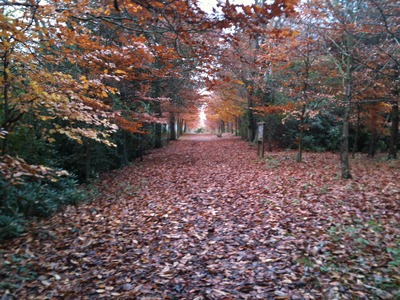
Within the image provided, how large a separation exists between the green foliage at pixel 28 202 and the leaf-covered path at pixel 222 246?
34 centimetres

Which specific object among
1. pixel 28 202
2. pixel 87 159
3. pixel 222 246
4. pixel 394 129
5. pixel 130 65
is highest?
pixel 130 65

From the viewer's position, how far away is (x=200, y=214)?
5.76 metres

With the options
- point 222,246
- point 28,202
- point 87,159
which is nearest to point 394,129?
point 222,246

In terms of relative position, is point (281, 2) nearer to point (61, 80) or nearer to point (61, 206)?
point (61, 80)

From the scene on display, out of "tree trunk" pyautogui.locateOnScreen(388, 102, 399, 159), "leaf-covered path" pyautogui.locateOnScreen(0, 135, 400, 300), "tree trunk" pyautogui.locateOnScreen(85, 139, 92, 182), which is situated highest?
"tree trunk" pyautogui.locateOnScreen(388, 102, 399, 159)

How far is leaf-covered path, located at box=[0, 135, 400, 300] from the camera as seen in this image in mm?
3309

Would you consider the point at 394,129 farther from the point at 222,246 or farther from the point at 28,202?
the point at 28,202

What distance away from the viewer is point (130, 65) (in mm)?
7004

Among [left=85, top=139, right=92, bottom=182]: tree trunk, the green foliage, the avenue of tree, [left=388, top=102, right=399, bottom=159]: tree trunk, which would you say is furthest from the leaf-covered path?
[left=388, top=102, right=399, bottom=159]: tree trunk

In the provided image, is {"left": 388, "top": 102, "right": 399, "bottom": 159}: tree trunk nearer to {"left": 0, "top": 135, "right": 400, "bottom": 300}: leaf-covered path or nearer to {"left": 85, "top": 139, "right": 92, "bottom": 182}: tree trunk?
{"left": 0, "top": 135, "right": 400, "bottom": 300}: leaf-covered path

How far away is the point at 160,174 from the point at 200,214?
4.76 metres

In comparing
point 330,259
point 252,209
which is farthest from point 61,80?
point 330,259

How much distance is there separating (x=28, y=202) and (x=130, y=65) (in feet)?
13.5

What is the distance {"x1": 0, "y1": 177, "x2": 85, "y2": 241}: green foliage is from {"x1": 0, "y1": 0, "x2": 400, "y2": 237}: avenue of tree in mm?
29
